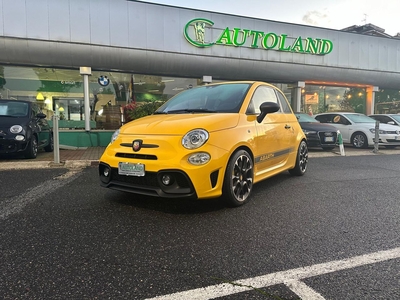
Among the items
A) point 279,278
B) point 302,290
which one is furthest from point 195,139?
point 302,290

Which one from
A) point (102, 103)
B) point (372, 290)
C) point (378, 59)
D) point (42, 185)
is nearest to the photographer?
point (372, 290)

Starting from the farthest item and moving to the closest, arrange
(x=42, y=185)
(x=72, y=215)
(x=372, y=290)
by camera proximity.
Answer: (x=42, y=185) → (x=72, y=215) → (x=372, y=290)

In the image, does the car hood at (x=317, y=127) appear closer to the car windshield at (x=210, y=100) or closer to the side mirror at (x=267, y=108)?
the car windshield at (x=210, y=100)

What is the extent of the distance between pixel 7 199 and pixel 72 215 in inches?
50.6

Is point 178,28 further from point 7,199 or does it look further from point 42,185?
point 7,199

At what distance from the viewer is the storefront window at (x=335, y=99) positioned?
52.5 feet

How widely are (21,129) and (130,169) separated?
4.95 metres

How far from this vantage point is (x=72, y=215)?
3301 millimetres

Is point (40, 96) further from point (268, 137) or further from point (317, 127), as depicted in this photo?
point (268, 137)

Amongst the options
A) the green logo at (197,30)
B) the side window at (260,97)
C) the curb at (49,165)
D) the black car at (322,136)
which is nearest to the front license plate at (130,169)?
the side window at (260,97)

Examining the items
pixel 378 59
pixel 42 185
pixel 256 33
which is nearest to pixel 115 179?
pixel 42 185

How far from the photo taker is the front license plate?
3.24 metres

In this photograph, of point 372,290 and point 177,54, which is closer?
point 372,290

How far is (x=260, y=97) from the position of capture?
14.6 feet
